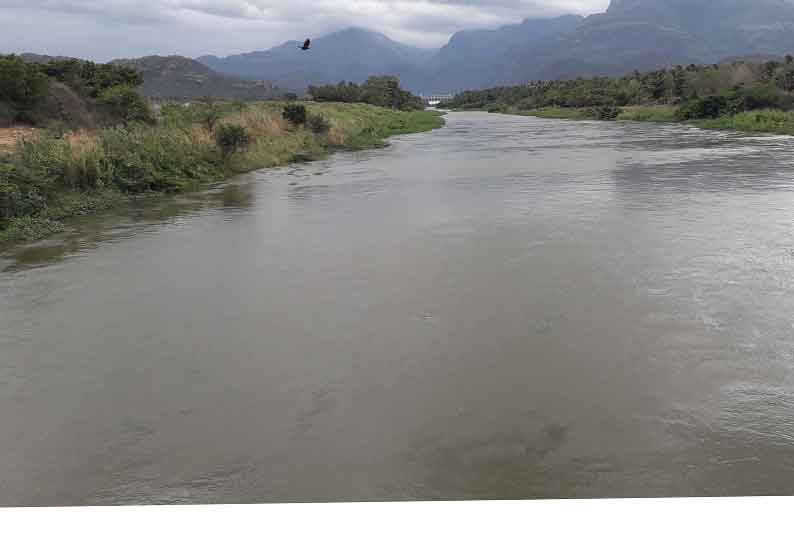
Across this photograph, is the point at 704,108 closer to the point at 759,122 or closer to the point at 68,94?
the point at 759,122

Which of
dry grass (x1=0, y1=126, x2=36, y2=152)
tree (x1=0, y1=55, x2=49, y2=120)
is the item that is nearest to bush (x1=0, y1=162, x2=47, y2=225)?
dry grass (x1=0, y1=126, x2=36, y2=152)

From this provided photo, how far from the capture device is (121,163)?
20000 mm

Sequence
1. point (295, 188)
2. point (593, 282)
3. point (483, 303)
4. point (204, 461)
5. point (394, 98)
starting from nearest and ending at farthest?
point (204, 461) → point (483, 303) → point (593, 282) → point (295, 188) → point (394, 98)

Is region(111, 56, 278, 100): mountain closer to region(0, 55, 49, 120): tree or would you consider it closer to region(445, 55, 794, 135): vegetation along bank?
region(445, 55, 794, 135): vegetation along bank

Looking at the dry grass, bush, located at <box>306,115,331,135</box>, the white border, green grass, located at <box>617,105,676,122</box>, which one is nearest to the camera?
the white border

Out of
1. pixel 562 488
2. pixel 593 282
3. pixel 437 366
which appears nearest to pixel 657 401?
pixel 562 488

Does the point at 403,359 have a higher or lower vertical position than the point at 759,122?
lower

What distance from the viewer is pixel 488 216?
1568 centimetres

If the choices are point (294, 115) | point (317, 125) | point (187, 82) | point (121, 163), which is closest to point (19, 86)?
point (121, 163)

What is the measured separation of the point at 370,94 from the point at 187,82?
5478 cm

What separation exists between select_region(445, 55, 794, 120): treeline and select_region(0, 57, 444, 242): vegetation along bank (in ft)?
112

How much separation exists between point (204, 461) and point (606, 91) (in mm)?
94914

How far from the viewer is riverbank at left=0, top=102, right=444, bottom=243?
1512cm

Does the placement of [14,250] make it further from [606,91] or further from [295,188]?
[606,91]
